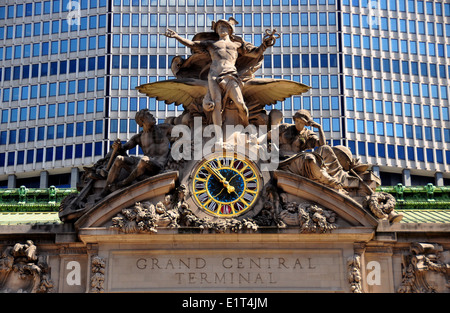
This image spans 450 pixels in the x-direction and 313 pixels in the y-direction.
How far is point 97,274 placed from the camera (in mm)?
51938

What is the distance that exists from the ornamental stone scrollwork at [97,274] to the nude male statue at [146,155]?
317cm

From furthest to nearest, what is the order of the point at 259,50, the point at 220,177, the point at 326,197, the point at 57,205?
1. the point at 57,205
2. the point at 259,50
3. the point at 220,177
4. the point at 326,197

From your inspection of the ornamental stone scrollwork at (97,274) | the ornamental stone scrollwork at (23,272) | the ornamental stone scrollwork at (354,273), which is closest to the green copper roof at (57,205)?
the ornamental stone scrollwork at (23,272)

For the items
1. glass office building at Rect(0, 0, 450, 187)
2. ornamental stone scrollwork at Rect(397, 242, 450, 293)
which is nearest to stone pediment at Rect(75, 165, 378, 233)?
ornamental stone scrollwork at Rect(397, 242, 450, 293)

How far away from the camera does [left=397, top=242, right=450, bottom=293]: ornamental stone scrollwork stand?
5197 centimetres

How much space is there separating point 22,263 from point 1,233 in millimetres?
1664

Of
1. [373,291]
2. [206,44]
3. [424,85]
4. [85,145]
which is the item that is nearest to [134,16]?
[85,145]

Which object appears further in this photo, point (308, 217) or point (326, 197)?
point (326, 197)

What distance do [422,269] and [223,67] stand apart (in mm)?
13043

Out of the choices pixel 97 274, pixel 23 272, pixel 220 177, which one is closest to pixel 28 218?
pixel 23 272

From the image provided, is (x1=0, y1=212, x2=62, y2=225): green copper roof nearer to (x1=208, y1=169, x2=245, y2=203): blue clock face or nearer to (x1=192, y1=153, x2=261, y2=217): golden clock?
A: (x1=192, y1=153, x2=261, y2=217): golden clock

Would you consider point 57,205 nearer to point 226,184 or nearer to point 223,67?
point 226,184

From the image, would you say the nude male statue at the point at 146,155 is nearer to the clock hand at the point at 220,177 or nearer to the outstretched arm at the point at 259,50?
the clock hand at the point at 220,177

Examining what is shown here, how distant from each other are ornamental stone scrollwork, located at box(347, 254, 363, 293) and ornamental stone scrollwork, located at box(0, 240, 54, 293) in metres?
13.1
